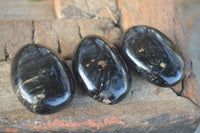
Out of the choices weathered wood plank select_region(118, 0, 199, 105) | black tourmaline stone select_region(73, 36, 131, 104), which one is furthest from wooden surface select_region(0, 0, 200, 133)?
black tourmaline stone select_region(73, 36, 131, 104)

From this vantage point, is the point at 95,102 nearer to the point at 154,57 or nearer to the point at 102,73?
the point at 102,73

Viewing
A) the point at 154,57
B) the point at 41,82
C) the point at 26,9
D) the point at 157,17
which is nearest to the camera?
the point at 41,82

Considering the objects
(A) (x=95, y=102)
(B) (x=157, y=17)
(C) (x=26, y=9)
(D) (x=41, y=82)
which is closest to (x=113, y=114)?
(A) (x=95, y=102)

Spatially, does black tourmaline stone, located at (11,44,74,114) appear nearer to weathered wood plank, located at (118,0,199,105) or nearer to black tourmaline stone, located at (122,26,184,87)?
black tourmaline stone, located at (122,26,184,87)

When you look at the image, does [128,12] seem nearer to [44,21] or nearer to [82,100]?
[44,21]

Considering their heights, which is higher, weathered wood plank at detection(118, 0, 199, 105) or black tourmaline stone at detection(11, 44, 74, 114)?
weathered wood plank at detection(118, 0, 199, 105)

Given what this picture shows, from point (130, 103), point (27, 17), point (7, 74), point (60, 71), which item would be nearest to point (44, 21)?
point (27, 17)
